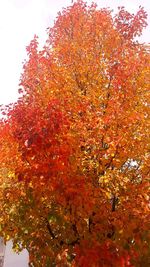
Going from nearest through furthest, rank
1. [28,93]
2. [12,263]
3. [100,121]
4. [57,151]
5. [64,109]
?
[57,151] < [100,121] < [64,109] < [28,93] < [12,263]

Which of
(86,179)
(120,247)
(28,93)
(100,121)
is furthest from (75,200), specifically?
(28,93)

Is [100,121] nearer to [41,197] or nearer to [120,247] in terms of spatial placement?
[41,197]

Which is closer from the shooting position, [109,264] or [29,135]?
[109,264]

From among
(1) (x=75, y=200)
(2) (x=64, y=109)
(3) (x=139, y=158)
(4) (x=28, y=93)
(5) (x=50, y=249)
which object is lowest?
(5) (x=50, y=249)

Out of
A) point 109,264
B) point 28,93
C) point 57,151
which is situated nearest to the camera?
point 109,264

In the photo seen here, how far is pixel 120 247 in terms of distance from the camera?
9383 millimetres

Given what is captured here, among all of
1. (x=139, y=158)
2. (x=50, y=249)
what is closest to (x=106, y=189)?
(x=139, y=158)

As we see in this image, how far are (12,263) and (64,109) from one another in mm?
19759

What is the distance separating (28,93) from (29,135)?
379 cm

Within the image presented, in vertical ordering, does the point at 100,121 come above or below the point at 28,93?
below

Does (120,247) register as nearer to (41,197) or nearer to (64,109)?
(41,197)

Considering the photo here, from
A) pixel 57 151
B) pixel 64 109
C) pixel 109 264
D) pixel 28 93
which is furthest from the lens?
pixel 28 93

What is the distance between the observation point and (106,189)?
10.2m

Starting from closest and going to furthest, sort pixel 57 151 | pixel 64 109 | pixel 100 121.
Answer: pixel 57 151 < pixel 100 121 < pixel 64 109
